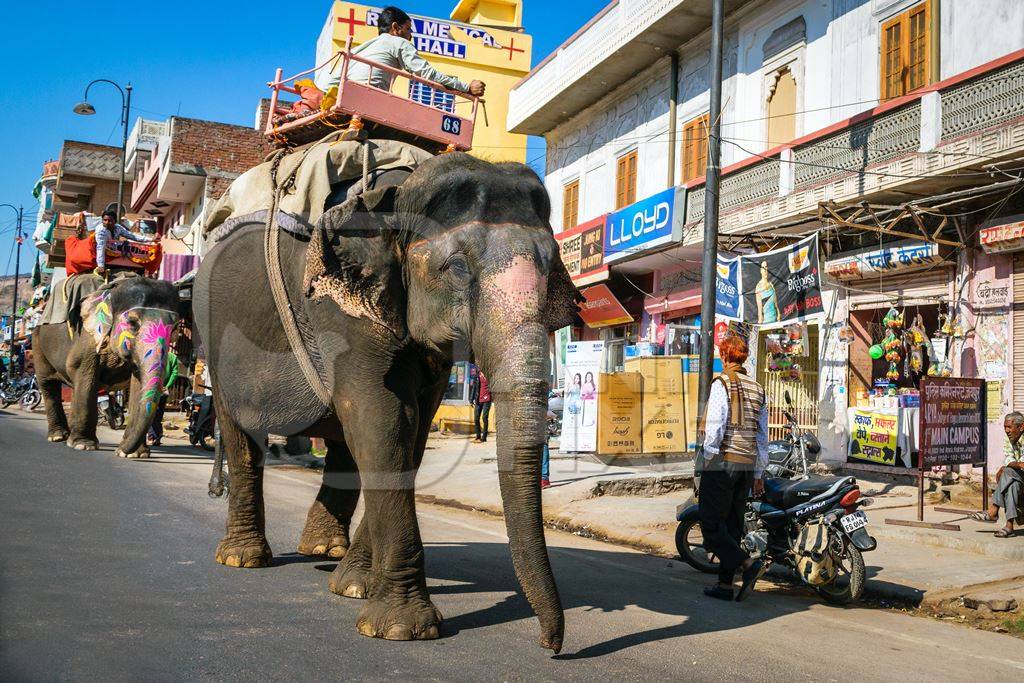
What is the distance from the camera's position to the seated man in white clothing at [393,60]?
235 inches

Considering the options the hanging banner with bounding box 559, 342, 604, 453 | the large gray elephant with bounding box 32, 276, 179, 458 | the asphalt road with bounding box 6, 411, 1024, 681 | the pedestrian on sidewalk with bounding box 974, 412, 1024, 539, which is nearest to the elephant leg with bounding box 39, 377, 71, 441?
the large gray elephant with bounding box 32, 276, 179, 458

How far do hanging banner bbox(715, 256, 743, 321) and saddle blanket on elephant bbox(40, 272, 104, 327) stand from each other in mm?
9533

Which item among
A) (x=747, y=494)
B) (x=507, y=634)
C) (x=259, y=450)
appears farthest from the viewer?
(x=747, y=494)

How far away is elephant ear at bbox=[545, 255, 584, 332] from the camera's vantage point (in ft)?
13.5

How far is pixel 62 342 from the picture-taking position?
13.8 metres

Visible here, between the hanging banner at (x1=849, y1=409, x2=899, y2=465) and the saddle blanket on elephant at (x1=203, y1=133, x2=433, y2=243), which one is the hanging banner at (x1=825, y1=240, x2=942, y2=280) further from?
the saddle blanket on elephant at (x1=203, y1=133, x2=433, y2=243)

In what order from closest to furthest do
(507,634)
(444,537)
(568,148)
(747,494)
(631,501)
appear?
1. (507,634)
2. (747,494)
3. (444,537)
4. (631,501)
5. (568,148)

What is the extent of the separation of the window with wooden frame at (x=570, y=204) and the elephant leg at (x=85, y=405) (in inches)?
530

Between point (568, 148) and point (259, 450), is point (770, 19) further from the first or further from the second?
point (259, 450)

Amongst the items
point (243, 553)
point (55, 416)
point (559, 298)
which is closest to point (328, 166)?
point (559, 298)

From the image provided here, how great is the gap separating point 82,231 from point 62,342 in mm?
1764

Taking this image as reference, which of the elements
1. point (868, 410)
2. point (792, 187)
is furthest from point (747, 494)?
point (792, 187)

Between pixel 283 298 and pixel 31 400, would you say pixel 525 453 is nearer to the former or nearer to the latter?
pixel 283 298

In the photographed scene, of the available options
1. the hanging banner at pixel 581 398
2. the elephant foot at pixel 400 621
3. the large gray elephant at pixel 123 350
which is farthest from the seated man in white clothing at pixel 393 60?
the hanging banner at pixel 581 398
